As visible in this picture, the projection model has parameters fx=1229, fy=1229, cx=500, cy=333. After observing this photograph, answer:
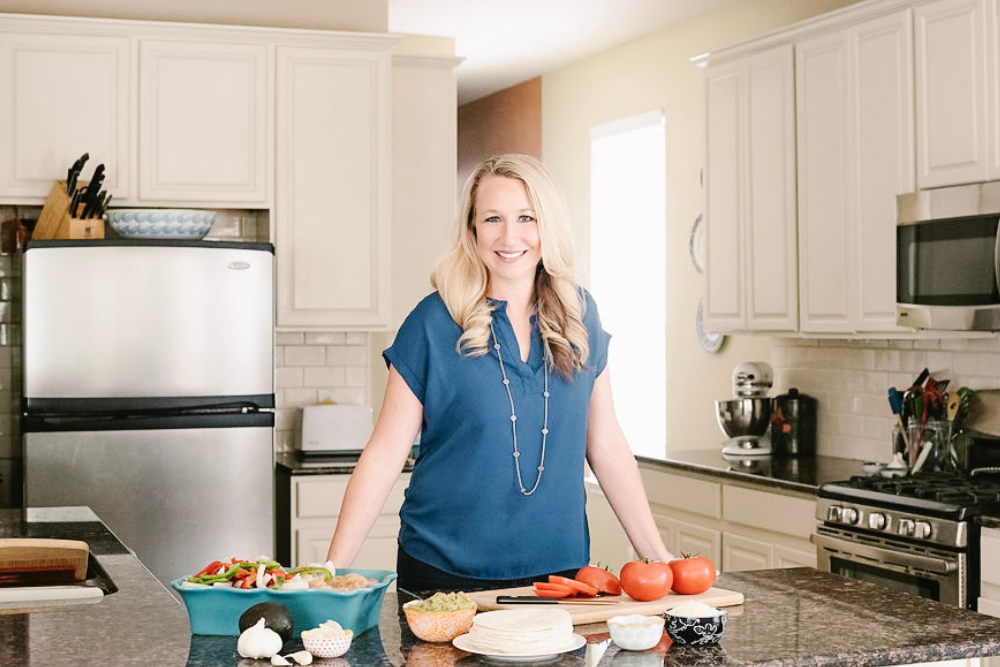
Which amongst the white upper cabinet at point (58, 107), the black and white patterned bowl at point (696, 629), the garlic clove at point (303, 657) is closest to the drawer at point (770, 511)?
the black and white patterned bowl at point (696, 629)

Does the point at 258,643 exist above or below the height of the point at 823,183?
below

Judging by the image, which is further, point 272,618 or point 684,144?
point 684,144

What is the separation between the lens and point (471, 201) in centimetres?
238

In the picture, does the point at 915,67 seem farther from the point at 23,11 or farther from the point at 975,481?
the point at 23,11

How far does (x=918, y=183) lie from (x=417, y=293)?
2269 mm

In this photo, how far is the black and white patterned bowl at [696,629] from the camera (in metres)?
1.76

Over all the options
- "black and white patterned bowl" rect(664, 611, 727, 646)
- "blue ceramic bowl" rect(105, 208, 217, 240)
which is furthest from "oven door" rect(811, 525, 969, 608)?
"blue ceramic bowl" rect(105, 208, 217, 240)

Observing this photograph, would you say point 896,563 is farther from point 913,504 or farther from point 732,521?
point 732,521

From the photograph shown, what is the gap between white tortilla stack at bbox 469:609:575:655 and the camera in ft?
5.50

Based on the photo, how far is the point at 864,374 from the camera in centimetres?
485

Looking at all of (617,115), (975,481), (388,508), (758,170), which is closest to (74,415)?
(388,508)

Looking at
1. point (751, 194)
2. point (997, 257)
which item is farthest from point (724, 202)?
point (997, 257)

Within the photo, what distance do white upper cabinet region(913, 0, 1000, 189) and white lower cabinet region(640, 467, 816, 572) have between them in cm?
117

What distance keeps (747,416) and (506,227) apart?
9.74 ft
